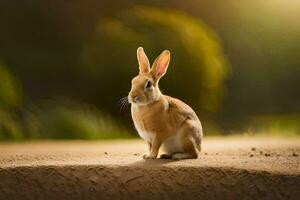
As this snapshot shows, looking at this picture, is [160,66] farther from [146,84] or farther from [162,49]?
[162,49]

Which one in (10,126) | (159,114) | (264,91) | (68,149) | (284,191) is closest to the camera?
(284,191)

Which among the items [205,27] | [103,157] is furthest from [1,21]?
[103,157]

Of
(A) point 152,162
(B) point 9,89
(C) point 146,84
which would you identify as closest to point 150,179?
(A) point 152,162

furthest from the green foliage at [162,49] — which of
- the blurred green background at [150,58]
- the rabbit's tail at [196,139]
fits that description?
the rabbit's tail at [196,139]

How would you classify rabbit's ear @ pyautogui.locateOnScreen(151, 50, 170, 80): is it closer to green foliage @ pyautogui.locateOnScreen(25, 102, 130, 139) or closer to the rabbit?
the rabbit

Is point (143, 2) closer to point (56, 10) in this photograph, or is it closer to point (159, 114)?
point (56, 10)

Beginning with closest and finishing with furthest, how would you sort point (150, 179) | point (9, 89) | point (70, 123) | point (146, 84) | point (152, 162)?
point (150, 179) → point (152, 162) → point (146, 84) → point (70, 123) → point (9, 89)
